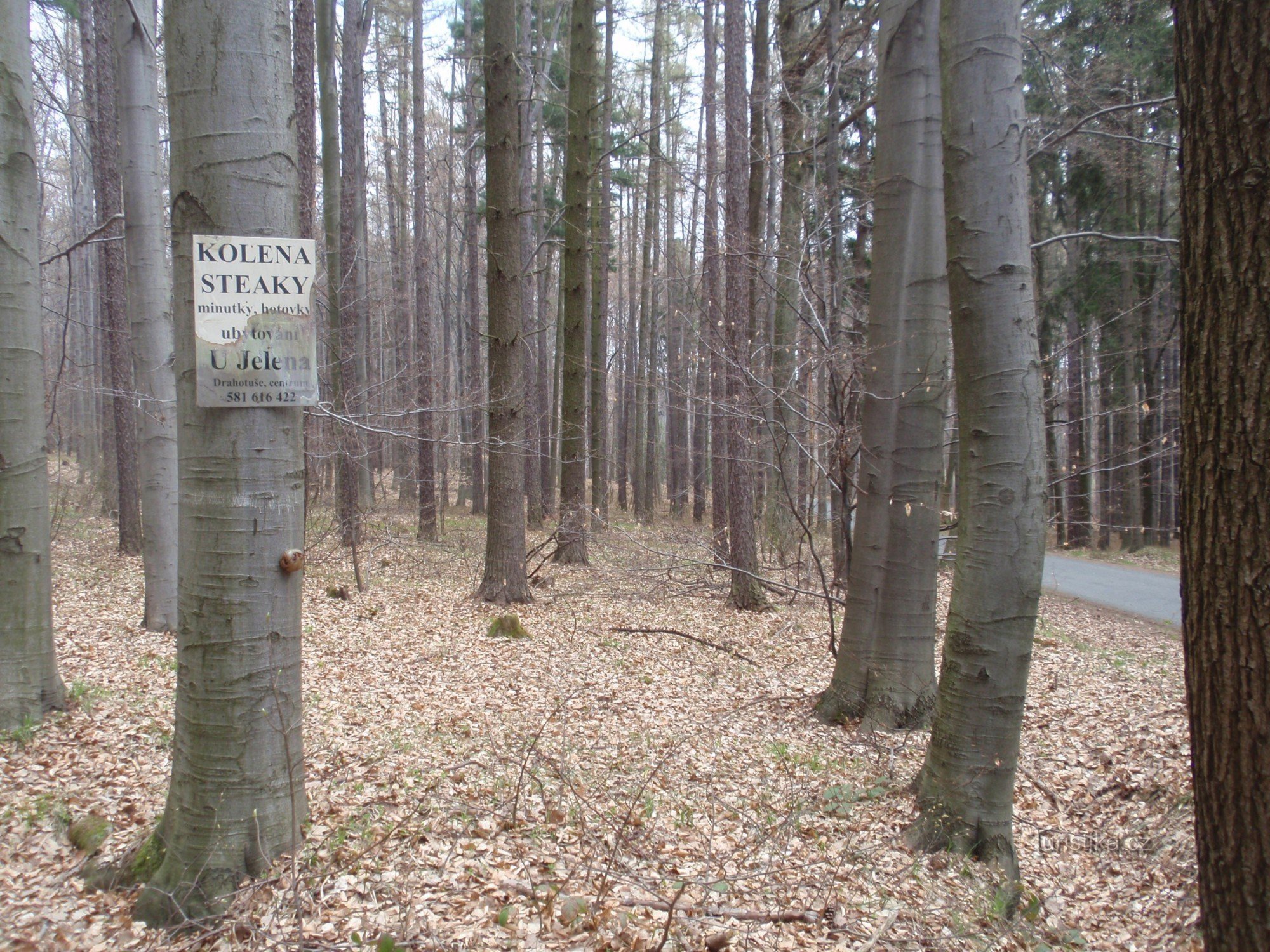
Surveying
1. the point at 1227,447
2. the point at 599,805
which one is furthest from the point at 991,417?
the point at 599,805

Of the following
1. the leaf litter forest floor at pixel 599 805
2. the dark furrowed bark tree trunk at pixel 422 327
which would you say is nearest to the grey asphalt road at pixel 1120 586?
the leaf litter forest floor at pixel 599 805

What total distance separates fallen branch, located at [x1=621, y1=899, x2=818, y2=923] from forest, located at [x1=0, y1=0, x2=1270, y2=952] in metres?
0.03

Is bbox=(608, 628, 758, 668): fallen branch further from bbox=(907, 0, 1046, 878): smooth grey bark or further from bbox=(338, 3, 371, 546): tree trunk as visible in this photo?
bbox=(338, 3, 371, 546): tree trunk

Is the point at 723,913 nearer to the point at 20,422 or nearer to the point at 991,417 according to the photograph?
the point at 991,417

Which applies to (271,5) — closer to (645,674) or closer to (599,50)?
(645,674)

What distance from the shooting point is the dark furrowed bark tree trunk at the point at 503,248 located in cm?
969

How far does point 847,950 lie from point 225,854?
2479 millimetres

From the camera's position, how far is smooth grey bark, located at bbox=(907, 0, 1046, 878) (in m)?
4.28

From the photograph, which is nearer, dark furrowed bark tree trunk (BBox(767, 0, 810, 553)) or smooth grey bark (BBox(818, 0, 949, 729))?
smooth grey bark (BBox(818, 0, 949, 729))

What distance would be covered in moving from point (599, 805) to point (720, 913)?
1311mm

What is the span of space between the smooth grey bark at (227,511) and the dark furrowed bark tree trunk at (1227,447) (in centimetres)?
295

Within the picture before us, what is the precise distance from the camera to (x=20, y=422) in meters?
5.01

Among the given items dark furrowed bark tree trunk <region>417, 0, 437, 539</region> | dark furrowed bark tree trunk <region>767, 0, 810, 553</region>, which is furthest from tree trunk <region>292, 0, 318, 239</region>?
dark furrowed bark tree trunk <region>767, 0, 810, 553</region>

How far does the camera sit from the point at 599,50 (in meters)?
21.9
